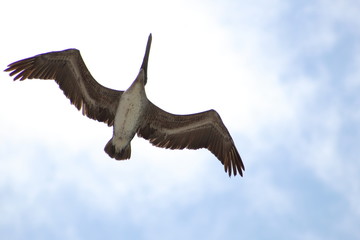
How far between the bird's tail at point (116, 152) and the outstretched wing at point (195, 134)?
33.6 inches

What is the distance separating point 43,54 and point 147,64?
2.44 m

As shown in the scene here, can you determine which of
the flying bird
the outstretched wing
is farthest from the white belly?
the outstretched wing

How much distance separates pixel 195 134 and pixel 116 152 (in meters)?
2.30

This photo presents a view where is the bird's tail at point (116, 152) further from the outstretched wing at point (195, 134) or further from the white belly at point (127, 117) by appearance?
the outstretched wing at point (195, 134)

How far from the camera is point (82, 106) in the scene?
15883 mm

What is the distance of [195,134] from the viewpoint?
55.1 ft

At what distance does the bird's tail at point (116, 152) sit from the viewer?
1551 centimetres

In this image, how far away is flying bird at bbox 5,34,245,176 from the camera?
15375mm

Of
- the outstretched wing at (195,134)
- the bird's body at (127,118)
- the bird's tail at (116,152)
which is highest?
the outstretched wing at (195,134)

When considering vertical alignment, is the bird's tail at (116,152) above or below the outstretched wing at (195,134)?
below

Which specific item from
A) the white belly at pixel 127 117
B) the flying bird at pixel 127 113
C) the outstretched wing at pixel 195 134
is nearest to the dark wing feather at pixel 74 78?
the flying bird at pixel 127 113

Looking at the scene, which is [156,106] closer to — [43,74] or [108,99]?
[108,99]

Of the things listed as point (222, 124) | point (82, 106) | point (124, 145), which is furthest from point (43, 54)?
point (222, 124)

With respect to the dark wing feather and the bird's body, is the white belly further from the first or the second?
the dark wing feather
